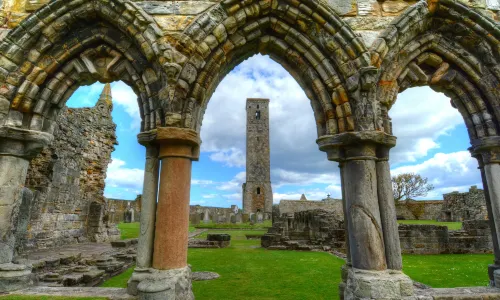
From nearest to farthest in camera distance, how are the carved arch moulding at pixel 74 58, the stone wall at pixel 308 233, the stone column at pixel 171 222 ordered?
1. the stone column at pixel 171 222
2. the carved arch moulding at pixel 74 58
3. the stone wall at pixel 308 233

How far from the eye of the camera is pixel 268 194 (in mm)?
37844

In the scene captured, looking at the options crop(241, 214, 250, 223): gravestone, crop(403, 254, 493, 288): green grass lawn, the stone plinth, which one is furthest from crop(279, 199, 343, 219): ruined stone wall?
the stone plinth

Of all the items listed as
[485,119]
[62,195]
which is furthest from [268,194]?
[485,119]

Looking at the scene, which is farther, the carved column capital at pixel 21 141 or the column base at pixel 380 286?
the carved column capital at pixel 21 141

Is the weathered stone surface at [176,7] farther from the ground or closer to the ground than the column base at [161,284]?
farther from the ground

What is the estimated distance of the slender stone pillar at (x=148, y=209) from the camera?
3.71 meters

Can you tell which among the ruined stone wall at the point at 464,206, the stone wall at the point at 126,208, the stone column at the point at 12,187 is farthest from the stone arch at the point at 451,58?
the stone wall at the point at 126,208

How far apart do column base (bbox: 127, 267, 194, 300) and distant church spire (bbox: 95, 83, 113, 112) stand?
11.2 meters

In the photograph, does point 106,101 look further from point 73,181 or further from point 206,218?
point 206,218

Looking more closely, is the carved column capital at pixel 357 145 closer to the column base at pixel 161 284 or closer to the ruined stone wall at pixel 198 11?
the ruined stone wall at pixel 198 11

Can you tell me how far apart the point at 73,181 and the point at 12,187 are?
760cm

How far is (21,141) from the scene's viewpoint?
418 centimetres

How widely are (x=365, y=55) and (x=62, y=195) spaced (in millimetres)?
10398

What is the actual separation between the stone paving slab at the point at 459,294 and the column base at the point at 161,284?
9.39 ft
